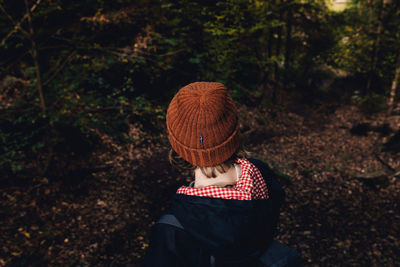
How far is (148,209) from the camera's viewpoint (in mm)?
5297

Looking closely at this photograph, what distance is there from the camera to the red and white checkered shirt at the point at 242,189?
131 cm

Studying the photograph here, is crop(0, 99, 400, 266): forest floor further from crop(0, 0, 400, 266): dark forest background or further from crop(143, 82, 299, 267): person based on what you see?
crop(143, 82, 299, 267): person

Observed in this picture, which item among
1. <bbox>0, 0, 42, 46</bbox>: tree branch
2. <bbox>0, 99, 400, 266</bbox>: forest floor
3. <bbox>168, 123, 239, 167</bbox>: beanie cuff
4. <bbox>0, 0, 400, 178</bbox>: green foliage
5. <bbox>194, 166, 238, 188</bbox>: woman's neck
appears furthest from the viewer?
<bbox>0, 0, 400, 178</bbox>: green foliage

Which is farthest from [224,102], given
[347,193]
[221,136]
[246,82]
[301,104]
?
[301,104]

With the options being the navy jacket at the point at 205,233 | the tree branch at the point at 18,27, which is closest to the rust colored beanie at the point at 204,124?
the navy jacket at the point at 205,233

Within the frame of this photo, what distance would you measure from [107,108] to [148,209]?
7.67ft

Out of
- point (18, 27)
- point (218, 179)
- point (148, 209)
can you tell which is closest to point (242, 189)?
point (218, 179)

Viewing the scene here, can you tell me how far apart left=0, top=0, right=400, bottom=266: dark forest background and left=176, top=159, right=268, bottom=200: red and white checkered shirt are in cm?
361

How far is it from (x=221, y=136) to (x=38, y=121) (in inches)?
180

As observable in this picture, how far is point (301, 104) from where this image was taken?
42.6 ft

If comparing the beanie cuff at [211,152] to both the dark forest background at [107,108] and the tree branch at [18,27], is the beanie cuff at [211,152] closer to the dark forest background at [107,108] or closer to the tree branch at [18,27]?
the dark forest background at [107,108]

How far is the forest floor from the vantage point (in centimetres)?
429

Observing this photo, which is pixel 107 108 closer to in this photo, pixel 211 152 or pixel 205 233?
pixel 211 152

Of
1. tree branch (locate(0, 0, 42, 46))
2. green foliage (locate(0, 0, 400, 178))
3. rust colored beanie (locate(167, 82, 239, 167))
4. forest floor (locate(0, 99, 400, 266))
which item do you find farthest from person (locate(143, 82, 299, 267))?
tree branch (locate(0, 0, 42, 46))
